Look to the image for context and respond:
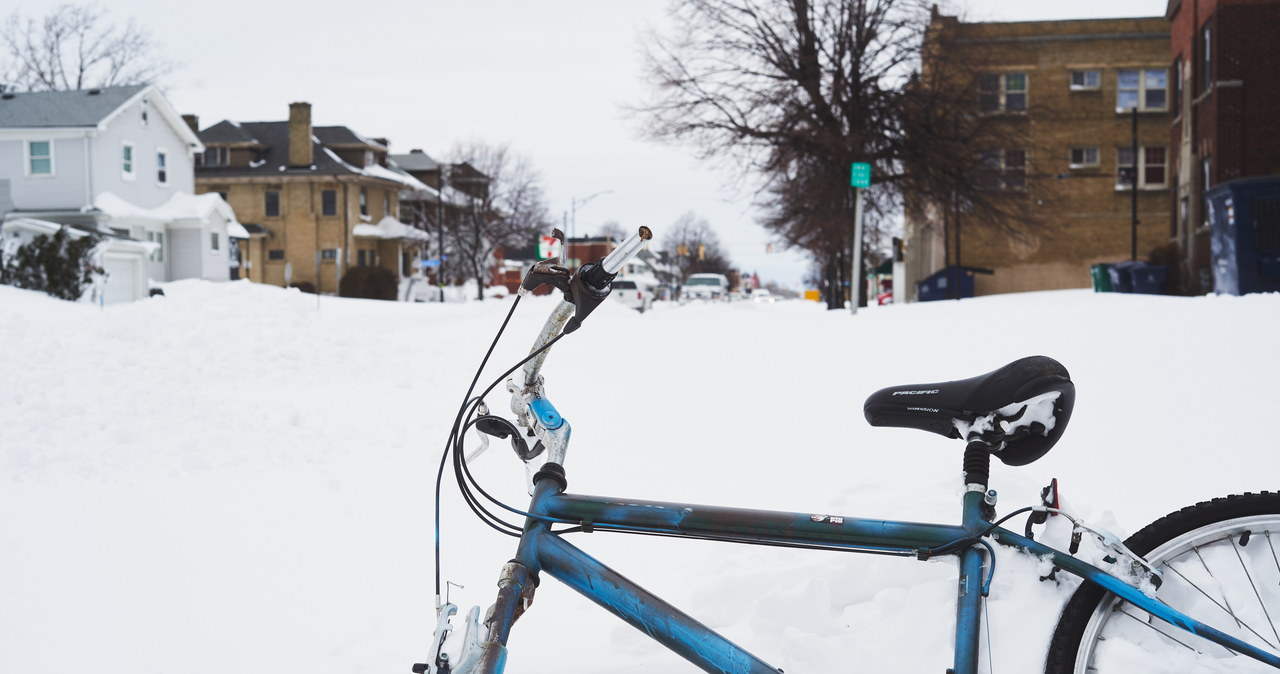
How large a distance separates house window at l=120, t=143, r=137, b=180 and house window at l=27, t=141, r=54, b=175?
2.53 m

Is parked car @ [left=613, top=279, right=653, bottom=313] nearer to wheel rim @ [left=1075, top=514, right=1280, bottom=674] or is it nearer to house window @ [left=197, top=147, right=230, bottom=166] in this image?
house window @ [left=197, top=147, right=230, bottom=166]

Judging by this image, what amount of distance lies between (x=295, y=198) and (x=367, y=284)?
1123 centimetres

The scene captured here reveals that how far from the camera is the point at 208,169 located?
5688cm

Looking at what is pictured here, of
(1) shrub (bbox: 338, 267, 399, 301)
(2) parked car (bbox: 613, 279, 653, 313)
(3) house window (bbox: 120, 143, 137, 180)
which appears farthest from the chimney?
(2) parked car (bbox: 613, 279, 653, 313)

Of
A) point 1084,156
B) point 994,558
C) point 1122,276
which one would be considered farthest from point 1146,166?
point 994,558

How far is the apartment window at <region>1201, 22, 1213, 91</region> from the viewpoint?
22.7 meters

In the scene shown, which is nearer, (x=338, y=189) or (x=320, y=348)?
(x=320, y=348)

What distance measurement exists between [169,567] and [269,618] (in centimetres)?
90

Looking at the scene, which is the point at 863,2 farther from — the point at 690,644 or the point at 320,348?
the point at 690,644

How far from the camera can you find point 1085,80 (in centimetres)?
3819

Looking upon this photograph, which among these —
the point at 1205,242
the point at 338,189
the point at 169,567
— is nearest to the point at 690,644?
the point at 169,567

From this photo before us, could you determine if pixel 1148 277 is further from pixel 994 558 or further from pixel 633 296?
pixel 994 558

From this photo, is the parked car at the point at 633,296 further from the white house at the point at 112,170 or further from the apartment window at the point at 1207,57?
the apartment window at the point at 1207,57

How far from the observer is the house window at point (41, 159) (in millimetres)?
37219
